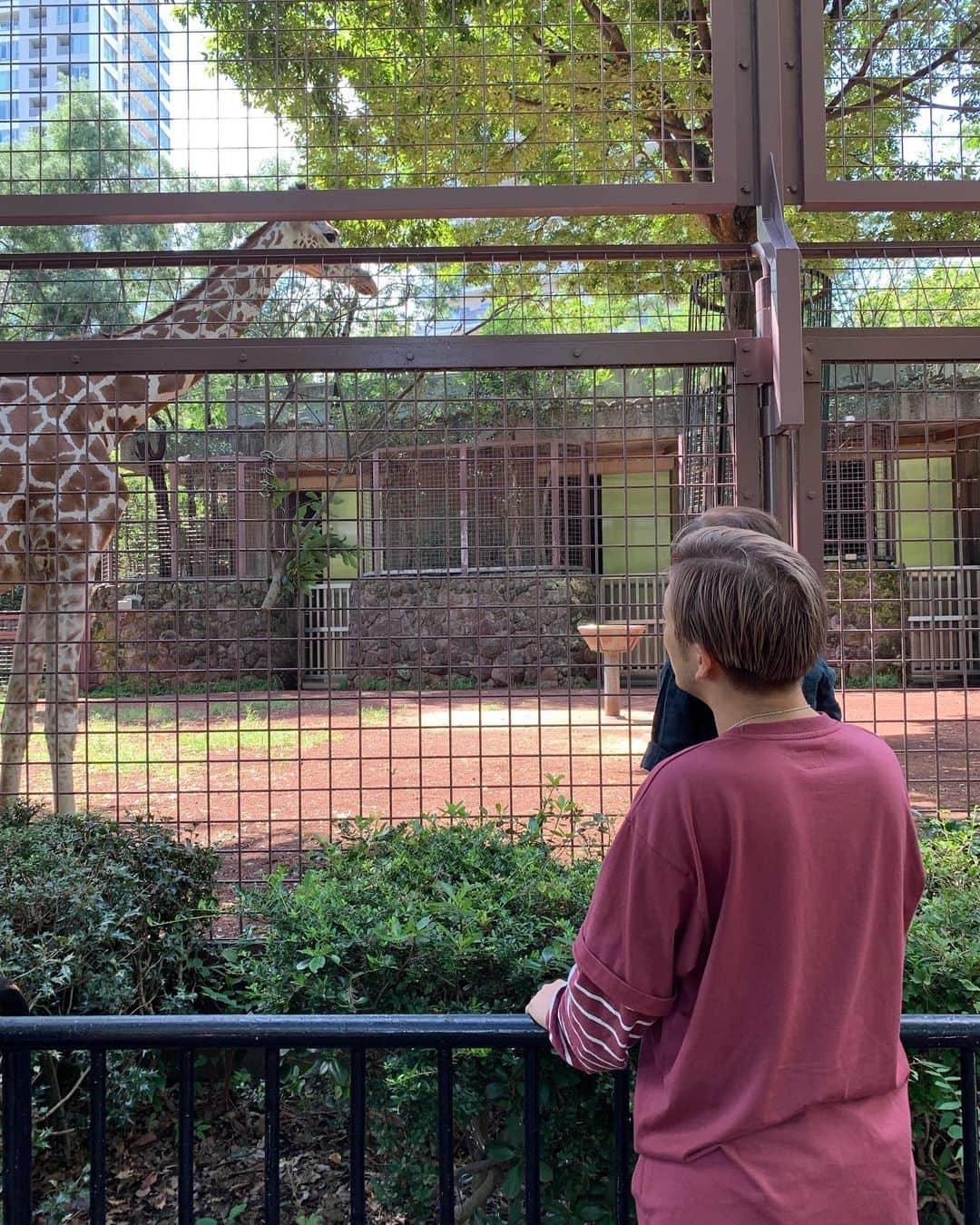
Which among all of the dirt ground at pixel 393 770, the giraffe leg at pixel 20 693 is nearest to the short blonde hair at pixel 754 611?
the giraffe leg at pixel 20 693

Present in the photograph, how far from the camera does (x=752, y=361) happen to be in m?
3.32

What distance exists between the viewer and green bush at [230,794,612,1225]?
7.16 feet

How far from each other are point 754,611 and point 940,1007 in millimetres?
1596

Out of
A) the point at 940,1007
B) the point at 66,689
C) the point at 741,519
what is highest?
the point at 741,519

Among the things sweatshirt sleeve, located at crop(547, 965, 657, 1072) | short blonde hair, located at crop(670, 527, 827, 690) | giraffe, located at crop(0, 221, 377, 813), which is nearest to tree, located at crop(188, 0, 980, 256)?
giraffe, located at crop(0, 221, 377, 813)

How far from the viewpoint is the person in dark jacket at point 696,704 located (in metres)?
1.83

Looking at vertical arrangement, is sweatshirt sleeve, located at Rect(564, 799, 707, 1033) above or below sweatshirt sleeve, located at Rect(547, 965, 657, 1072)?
above

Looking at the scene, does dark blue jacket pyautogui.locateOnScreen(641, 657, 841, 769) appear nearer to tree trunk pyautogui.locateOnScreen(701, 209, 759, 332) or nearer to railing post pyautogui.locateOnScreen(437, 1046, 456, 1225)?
railing post pyautogui.locateOnScreen(437, 1046, 456, 1225)

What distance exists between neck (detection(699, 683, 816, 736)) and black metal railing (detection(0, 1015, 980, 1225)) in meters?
0.57

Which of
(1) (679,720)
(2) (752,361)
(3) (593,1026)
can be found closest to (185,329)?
(2) (752,361)

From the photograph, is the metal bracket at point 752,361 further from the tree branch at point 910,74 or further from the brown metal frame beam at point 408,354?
the tree branch at point 910,74

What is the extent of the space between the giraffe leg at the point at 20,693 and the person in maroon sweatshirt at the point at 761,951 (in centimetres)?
338

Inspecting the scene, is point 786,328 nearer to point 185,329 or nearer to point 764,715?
point 764,715

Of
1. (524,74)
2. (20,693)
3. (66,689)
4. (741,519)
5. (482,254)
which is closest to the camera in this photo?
(741,519)
